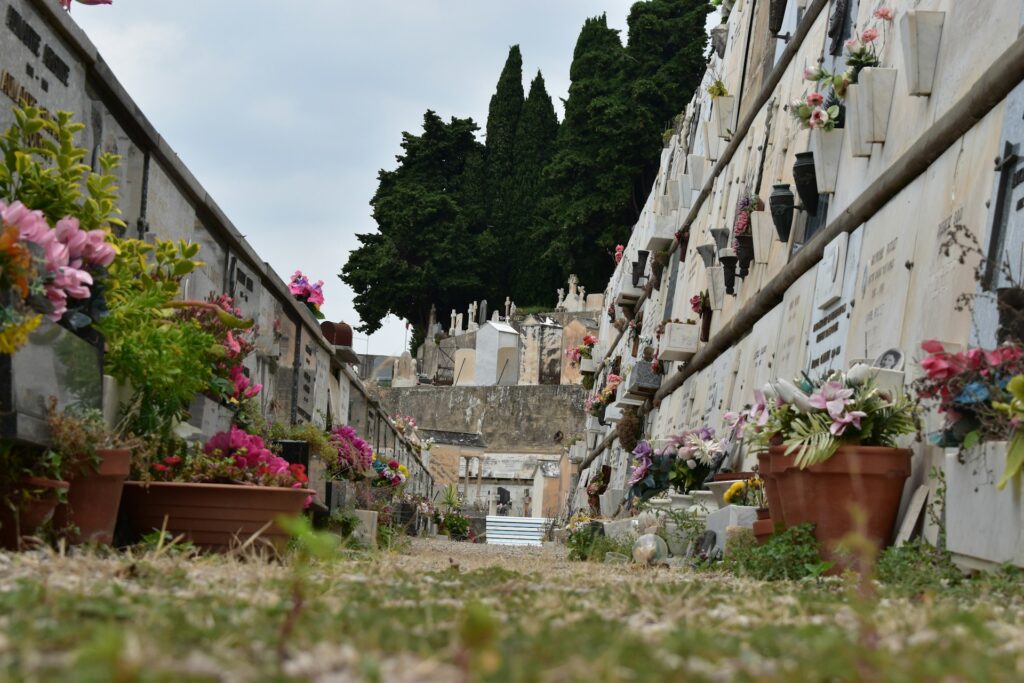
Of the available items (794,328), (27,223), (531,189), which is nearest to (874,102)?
(794,328)

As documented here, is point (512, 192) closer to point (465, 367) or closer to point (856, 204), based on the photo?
point (465, 367)

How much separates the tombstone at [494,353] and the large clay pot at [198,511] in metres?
46.4

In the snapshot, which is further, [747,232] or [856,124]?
[747,232]

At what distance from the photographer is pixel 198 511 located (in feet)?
19.3

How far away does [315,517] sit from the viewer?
902cm

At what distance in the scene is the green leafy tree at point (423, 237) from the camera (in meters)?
55.9

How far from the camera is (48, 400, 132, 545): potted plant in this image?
504 centimetres

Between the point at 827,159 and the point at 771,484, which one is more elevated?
the point at 827,159

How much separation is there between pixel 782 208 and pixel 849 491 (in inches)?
201

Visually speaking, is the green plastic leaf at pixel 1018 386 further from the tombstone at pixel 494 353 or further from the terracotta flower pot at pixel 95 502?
the tombstone at pixel 494 353

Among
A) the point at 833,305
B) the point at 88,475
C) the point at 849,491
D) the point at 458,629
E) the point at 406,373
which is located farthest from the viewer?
the point at 406,373

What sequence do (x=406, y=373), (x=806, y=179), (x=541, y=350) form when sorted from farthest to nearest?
(x=406, y=373) < (x=541, y=350) < (x=806, y=179)

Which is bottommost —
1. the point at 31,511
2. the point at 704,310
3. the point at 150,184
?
the point at 31,511

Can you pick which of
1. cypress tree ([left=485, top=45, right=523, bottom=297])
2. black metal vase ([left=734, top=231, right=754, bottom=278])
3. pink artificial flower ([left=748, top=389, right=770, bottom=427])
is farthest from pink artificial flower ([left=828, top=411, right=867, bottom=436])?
cypress tree ([left=485, top=45, right=523, bottom=297])
